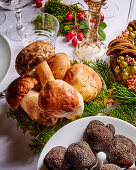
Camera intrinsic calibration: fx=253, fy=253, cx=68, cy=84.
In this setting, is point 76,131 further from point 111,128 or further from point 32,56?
point 32,56

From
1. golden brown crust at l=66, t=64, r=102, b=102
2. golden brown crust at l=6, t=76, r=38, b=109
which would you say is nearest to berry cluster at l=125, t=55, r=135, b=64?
golden brown crust at l=66, t=64, r=102, b=102

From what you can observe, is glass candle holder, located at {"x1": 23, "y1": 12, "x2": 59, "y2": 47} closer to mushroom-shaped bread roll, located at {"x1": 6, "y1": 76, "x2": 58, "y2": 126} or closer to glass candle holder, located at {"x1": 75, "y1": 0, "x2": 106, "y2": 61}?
glass candle holder, located at {"x1": 75, "y1": 0, "x2": 106, "y2": 61}

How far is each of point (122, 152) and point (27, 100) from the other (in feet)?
1.14

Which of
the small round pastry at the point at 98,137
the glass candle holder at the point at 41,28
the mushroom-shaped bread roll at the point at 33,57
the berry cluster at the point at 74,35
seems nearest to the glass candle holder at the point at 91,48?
the berry cluster at the point at 74,35

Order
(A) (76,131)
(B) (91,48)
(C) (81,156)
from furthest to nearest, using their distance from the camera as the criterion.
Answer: (B) (91,48)
(A) (76,131)
(C) (81,156)

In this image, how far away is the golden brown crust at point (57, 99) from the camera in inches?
30.3

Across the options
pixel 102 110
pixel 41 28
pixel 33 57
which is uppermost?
pixel 33 57

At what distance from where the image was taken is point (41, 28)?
4.17ft

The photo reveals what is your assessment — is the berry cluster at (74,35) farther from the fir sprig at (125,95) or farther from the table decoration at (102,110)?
the fir sprig at (125,95)

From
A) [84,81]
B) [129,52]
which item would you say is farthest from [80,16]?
[84,81]

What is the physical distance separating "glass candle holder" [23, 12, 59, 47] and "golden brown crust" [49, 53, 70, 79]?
0.31 meters

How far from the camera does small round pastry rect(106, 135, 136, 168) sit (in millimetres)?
694

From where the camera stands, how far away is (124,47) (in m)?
1.00

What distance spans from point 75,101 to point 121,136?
17cm
